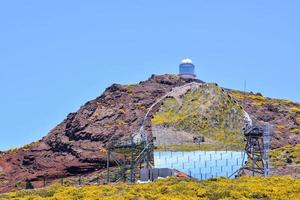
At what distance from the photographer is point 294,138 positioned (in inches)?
5315

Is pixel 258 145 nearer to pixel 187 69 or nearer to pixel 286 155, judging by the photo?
pixel 286 155

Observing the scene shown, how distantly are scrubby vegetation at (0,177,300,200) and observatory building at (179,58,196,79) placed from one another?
340ft

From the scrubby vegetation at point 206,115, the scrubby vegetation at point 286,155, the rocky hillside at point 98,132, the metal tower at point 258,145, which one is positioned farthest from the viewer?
the rocky hillside at point 98,132

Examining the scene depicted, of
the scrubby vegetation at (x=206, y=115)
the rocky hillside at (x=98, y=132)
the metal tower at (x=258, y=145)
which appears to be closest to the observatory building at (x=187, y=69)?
the rocky hillside at (x=98, y=132)

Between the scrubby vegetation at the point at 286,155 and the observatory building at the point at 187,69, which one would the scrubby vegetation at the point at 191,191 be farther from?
the observatory building at the point at 187,69

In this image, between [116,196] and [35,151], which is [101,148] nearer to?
[35,151]

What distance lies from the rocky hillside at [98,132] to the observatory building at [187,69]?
2067 millimetres

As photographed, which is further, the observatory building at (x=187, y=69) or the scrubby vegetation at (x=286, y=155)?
the observatory building at (x=187, y=69)

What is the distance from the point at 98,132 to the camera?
139 m

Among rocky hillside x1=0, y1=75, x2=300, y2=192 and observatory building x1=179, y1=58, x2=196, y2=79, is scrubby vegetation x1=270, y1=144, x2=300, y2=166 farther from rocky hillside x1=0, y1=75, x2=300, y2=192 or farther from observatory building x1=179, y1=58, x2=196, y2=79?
observatory building x1=179, y1=58, x2=196, y2=79

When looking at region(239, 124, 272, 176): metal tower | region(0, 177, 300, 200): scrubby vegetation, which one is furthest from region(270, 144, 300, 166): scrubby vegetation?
region(0, 177, 300, 200): scrubby vegetation

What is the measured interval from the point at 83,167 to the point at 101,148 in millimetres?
6978

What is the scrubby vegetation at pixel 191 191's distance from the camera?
144 feet

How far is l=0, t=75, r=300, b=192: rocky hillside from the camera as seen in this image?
130 metres
